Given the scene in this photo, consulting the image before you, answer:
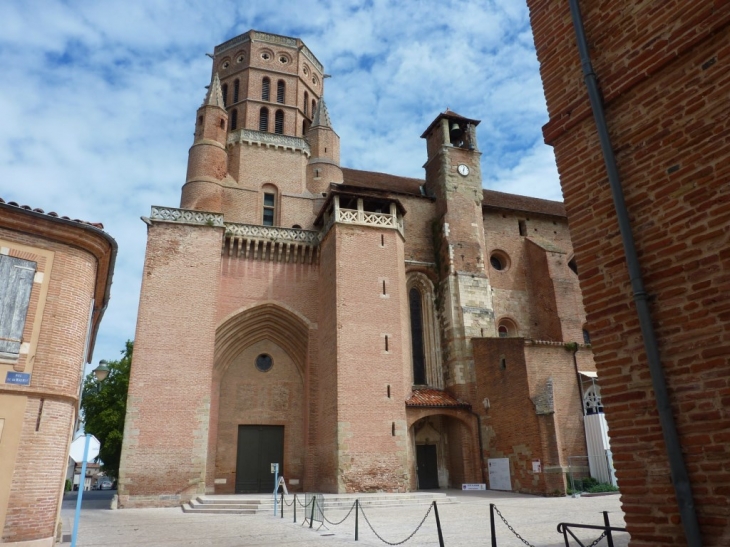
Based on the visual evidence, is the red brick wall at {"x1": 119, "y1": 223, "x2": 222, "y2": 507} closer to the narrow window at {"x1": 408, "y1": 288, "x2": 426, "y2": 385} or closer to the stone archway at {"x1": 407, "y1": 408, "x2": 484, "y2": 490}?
the stone archway at {"x1": 407, "y1": 408, "x2": 484, "y2": 490}

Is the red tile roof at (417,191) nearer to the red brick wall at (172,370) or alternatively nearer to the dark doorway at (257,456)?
the red brick wall at (172,370)

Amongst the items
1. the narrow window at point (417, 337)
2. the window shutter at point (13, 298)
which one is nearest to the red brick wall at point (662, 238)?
the window shutter at point (13, 298)

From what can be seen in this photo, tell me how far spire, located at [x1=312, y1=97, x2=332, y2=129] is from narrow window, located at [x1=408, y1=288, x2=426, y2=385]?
10620mm

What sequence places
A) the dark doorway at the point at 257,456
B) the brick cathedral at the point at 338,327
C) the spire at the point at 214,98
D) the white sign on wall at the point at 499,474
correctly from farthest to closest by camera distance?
the spire at the point at 214,98
the dark doorway at the point at 257,456
the white sign on wall at the point at 499,474
the brick cathedral at the point at 338,327

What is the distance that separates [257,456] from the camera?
2186cm

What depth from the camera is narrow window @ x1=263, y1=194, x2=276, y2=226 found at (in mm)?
26000

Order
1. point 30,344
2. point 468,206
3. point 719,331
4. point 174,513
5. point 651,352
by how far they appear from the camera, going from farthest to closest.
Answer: point 468,206
point 174,513
point 30,344
point 651,352
point 719,331

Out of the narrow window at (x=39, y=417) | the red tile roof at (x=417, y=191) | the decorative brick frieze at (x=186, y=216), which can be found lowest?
the narrow window at (x=39, y=417)

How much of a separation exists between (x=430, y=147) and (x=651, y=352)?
85.7ft

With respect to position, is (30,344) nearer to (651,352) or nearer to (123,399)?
(651,352)

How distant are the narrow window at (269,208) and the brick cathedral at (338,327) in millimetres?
109

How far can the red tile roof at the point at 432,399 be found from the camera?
21.5 meters

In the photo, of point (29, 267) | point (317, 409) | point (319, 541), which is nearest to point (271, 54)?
point (317, 409)

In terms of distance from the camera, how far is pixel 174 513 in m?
16.0
